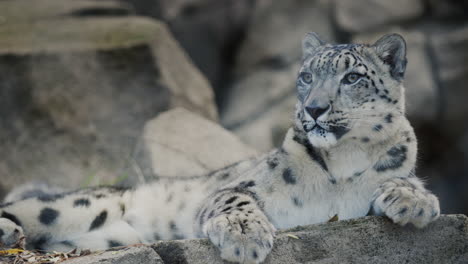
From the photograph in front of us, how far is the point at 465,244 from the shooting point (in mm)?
3023

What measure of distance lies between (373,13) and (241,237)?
5.70m

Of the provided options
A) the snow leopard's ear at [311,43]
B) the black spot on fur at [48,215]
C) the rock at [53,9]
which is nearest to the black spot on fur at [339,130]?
the snow leopard's ear at [311,43]

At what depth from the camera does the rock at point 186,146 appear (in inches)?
217

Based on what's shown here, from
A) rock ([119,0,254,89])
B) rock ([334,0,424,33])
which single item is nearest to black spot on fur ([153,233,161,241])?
rock ([119,0,254,89])

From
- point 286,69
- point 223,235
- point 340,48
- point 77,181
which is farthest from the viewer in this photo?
point 286,69

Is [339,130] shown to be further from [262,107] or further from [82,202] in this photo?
[262,107]

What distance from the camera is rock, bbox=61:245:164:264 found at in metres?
2.58

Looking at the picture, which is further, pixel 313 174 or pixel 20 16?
pixel 20 16

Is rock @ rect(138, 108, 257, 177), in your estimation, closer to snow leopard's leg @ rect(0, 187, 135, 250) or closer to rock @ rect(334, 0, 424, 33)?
snow leopard's leg @ rect(0, 187, 135, 250)

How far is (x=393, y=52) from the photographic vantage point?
374 cm

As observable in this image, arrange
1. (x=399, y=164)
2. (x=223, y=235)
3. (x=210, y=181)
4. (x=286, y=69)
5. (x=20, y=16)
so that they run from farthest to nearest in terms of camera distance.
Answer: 1. (x=286, y=69)
2. (x=20, y=16)
3. (x=210, y=181)
4. (x=399, y=164)
5. (x=223, y=235)

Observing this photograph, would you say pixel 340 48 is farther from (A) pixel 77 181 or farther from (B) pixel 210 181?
(A) pixel 77 181

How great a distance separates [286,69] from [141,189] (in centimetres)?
411

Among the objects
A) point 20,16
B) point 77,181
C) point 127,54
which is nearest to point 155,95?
point 127,54
